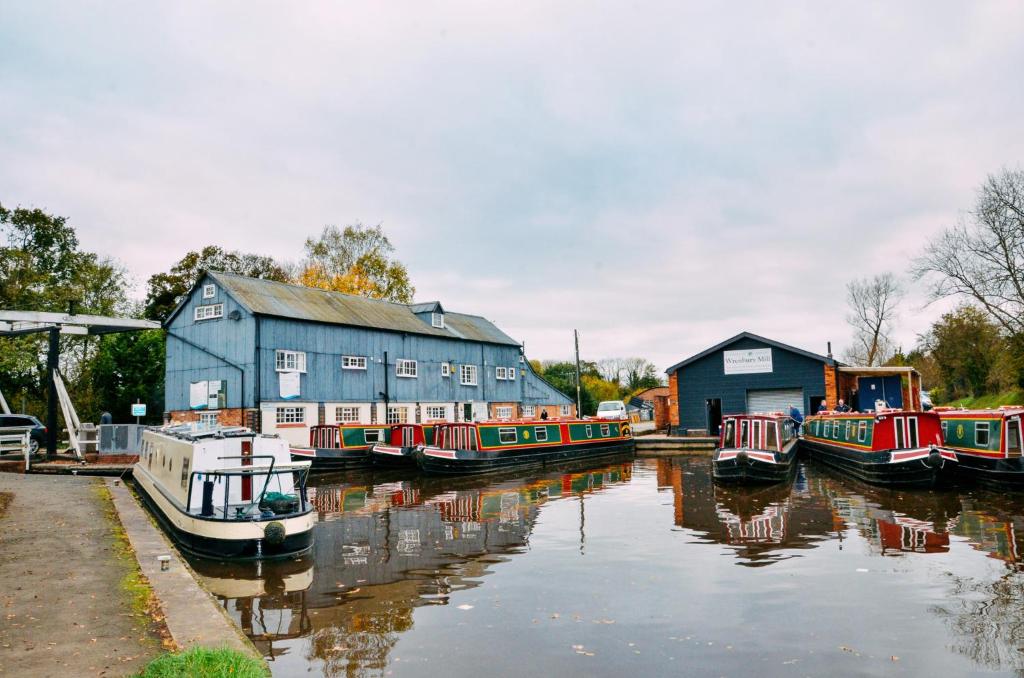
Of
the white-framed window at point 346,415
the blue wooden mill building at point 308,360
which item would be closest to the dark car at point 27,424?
the blue wooden mill building at point 308,360

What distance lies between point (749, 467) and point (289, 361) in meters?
21.1

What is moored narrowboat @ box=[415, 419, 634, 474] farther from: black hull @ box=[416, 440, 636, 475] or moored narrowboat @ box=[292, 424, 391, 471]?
Answer: moored narrowboat @ box=[292, 424, 391, 471]

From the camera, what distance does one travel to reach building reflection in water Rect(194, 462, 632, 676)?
27.9 feet

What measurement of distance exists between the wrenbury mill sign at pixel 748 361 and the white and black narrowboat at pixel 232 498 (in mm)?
28640

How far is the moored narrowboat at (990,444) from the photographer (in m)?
19.6

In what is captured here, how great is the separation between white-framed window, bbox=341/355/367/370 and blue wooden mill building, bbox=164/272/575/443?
5 cm

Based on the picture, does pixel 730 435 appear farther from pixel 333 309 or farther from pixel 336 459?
pixel 333 309

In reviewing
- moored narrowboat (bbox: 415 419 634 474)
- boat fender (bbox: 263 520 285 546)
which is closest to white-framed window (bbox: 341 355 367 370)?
moored narrowboat (bbox: 415 419 634 474)

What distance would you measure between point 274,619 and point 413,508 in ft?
33.2

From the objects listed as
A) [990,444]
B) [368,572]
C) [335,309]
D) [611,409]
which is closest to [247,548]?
[368,572]

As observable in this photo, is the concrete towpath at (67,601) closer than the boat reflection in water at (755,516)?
Yes

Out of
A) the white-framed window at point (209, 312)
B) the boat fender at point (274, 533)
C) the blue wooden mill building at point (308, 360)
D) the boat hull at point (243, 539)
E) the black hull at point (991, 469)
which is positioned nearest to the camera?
the boat fender at point (274, 533)

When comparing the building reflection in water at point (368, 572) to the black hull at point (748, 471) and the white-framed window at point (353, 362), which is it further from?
the white-framed window at point (353, 362)

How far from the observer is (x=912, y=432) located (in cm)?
2181
